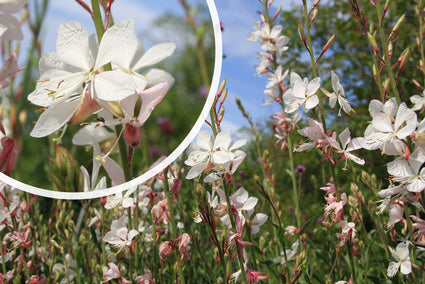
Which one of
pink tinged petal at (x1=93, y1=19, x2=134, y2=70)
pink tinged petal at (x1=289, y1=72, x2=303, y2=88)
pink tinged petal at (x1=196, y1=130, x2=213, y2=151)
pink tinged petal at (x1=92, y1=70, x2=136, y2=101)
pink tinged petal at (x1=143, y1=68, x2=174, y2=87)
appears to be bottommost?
pink tinged petal at (x1=196, y1=130, x2=213, y2=151)

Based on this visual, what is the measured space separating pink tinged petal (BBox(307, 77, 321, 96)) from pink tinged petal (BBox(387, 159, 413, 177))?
0.56ft

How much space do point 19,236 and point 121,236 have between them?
0.24 metres

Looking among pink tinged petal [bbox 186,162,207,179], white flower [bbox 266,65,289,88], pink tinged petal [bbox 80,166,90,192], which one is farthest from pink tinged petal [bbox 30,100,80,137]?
white flower [bbox 266,65,289,88]

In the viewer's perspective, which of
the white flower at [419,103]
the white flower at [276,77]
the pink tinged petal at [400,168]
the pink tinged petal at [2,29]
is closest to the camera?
the pink tinged petal at [2,29]

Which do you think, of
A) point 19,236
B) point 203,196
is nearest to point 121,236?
point 19,236

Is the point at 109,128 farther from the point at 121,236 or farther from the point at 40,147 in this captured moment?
the point at 121,236

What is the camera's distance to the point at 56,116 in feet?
1.72

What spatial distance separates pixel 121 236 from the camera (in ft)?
2.65

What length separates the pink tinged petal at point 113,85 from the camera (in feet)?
1.59

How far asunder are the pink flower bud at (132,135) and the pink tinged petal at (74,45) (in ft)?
0.38

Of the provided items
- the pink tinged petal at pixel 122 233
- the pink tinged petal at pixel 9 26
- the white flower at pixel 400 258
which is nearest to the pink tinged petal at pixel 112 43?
the pink tinged petal at pixel 9 26

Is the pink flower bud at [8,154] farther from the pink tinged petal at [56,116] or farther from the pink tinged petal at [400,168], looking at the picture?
the pink tinged petal at [400,168]

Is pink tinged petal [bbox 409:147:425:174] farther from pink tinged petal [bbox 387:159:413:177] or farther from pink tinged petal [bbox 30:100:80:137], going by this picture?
pink tinged petal [bbox 30:100:80:137]

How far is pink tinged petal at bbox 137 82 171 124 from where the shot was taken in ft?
1.85
